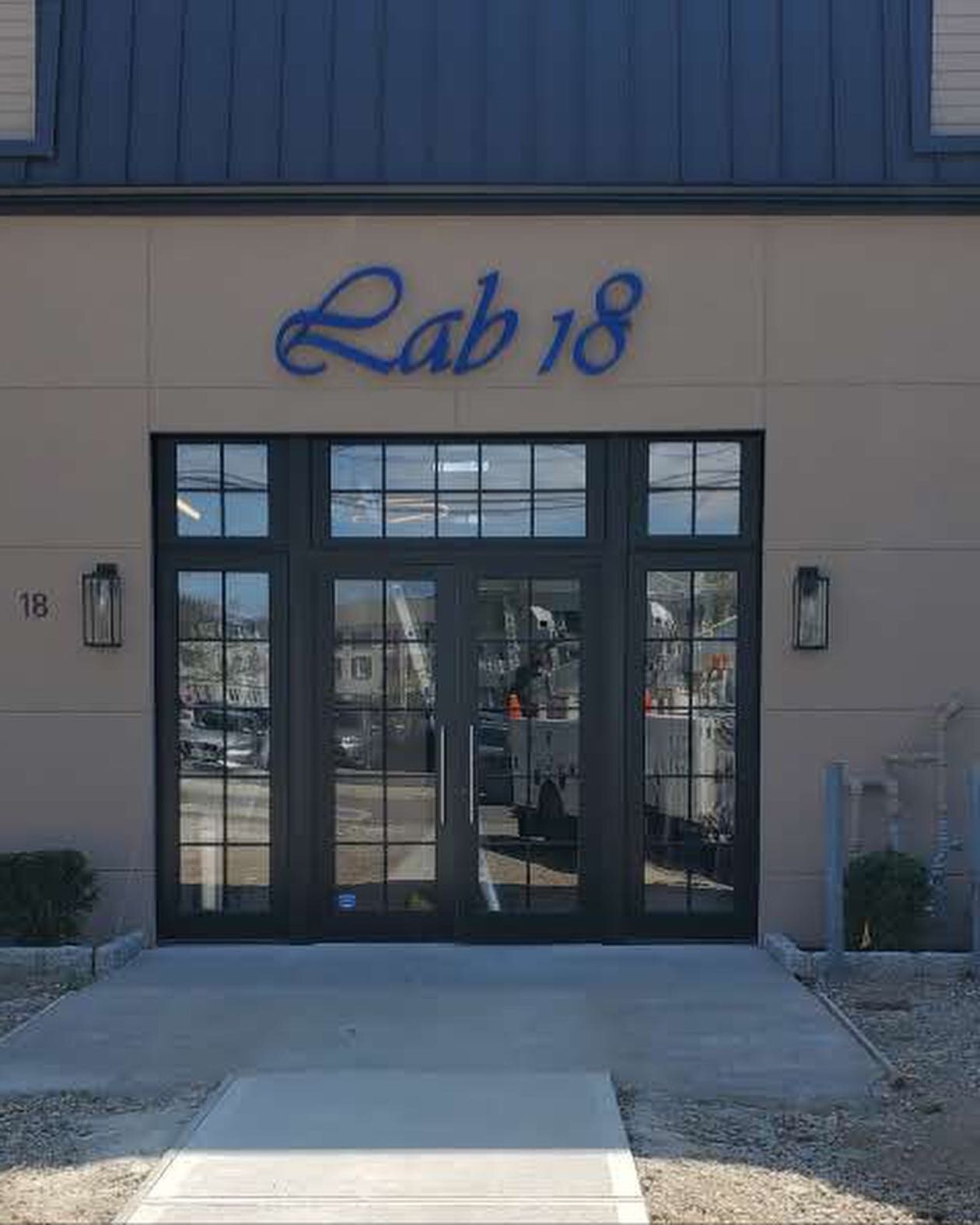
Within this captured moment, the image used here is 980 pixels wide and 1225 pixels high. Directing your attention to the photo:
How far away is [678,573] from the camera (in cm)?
849

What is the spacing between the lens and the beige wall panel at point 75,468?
8.41 metres

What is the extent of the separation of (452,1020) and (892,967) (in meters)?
2.51

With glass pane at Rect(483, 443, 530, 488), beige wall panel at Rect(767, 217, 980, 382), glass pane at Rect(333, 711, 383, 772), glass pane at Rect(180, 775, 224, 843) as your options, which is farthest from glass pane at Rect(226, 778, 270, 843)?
beige wall panel at Rect(767, 217, 980, 382)

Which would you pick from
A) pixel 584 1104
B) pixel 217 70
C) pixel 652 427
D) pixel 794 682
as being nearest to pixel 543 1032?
pixel 584 1104

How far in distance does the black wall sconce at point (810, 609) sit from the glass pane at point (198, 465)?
3549 millimetres

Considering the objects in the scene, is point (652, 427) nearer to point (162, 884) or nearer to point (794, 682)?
point (794, 682)

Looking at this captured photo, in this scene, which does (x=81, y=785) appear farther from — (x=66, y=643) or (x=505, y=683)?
(x=505, y=683)

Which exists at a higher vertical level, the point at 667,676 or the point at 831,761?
the point at 667,676

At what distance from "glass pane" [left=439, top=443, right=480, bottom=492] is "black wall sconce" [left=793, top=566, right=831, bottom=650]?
2036 millimetres

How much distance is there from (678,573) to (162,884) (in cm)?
367

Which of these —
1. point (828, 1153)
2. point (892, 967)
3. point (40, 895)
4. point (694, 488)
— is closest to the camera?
point (828, 1153)

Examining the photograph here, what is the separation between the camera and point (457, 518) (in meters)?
8.52

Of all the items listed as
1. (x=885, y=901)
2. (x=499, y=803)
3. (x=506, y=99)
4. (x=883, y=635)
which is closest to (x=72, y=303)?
(x=506, y=99)

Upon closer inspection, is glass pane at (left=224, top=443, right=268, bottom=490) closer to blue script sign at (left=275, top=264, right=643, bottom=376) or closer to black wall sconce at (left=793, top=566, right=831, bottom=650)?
blue script sign at (left=275, top=264, right=643, bottom=376)
